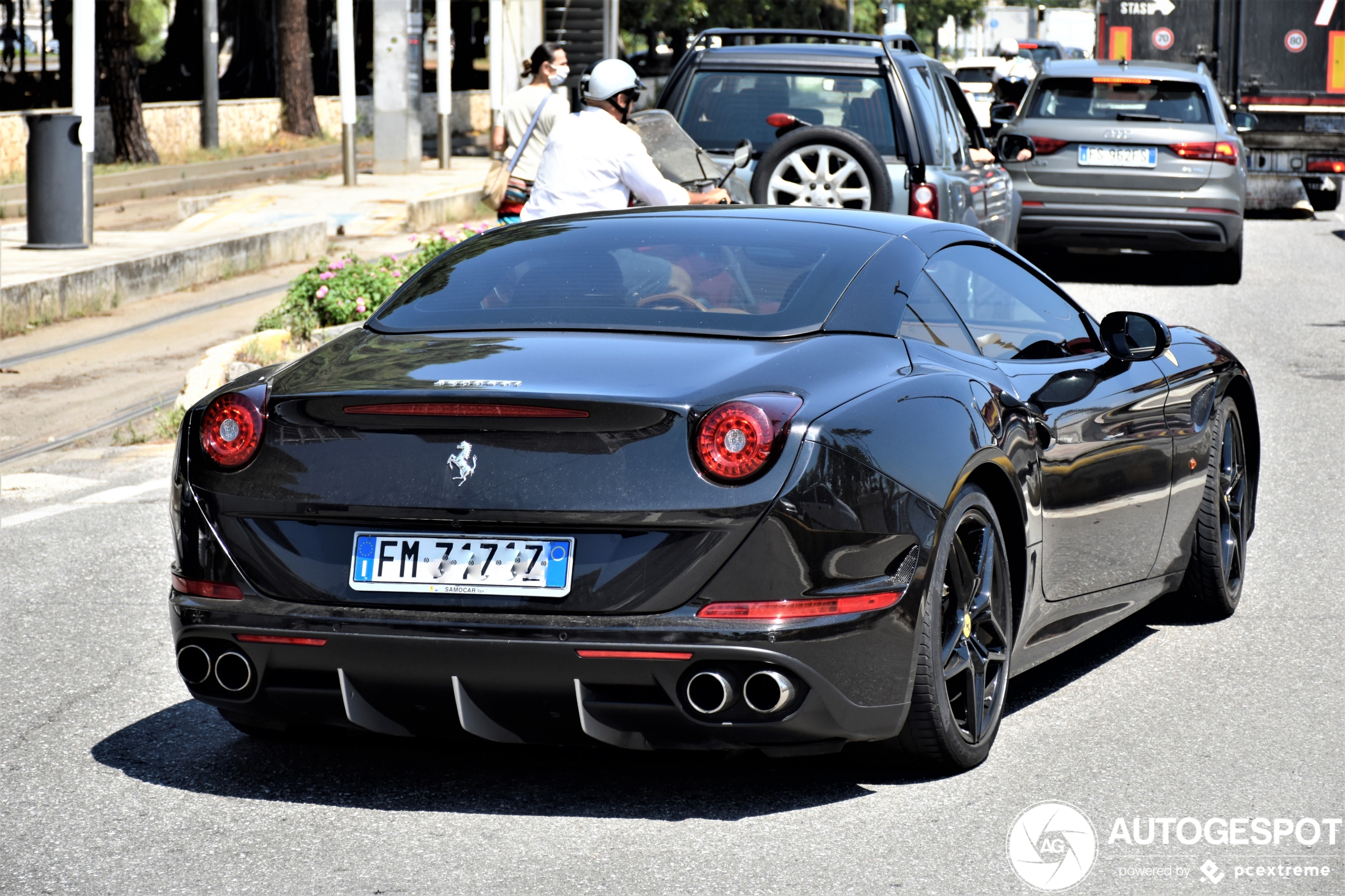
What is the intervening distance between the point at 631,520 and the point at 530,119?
974cm

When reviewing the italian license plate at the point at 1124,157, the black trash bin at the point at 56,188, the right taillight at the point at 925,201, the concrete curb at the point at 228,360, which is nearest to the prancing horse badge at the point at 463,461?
the concrete curb at the point at 228,360

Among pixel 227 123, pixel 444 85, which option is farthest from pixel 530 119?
pixel 227 123

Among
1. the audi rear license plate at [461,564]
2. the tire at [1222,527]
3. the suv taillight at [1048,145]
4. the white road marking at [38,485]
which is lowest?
the white road marking at [38,485]

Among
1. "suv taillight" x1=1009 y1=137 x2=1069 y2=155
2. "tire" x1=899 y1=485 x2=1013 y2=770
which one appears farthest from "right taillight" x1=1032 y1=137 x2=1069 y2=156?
"tire" x1=899 y1=485 x2=1013 y2=770

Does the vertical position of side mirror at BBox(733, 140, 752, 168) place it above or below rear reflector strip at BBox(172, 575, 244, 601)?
above

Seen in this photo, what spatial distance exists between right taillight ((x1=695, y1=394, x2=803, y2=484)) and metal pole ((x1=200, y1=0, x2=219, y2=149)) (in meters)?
29.9

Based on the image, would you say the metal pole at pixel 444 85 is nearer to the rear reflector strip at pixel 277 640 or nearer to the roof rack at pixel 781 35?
the roof rack at pixel 781 35

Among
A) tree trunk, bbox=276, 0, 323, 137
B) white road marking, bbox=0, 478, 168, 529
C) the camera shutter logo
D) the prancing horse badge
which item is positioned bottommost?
white road marking, bbox=0, 478, 168, 529

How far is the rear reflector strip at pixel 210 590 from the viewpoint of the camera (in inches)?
169

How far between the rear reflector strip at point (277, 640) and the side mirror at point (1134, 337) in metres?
2.49

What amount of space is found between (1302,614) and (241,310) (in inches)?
419

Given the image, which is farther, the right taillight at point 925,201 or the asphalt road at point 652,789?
the right taillight at point 925,201

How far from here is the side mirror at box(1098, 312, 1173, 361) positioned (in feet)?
18.1

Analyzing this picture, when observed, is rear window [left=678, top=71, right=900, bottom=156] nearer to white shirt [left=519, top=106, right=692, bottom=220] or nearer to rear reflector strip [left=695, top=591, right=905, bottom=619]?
white shirt [left=519, top=106, right=692, bottom=220]
